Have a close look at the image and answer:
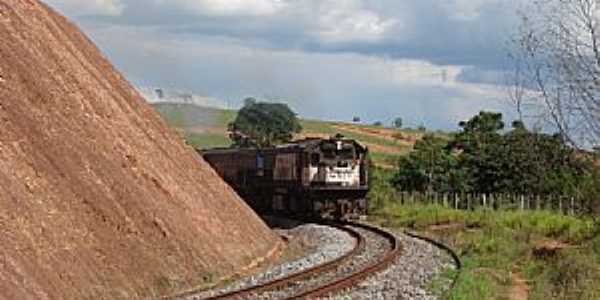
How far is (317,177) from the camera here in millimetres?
39969

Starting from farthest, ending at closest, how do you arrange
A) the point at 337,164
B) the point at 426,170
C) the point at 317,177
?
the point at 426,170 → the point at 337,164 → the point at 317,177

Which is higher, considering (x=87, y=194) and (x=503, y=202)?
(x=87, y=194)

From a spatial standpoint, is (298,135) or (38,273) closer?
(38,273)

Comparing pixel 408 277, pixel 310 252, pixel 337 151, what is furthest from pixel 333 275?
pixel 337 151

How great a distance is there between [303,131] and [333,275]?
92335 mm

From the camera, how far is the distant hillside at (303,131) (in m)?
102

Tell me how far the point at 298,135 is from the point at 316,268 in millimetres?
86293

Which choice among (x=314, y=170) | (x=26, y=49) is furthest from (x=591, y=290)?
(x=314, y=170)

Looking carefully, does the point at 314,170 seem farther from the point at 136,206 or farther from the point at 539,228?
the point at 136,206

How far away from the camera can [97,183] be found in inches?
835

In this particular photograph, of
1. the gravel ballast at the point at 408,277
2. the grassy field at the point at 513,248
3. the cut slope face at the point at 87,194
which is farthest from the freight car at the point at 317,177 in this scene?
the cut slope face at the point at 87,194

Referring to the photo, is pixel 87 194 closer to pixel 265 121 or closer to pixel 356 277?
pixel 356 277

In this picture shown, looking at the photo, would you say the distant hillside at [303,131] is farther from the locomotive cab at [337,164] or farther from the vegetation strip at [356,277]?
the vegetation strip at [356,277]

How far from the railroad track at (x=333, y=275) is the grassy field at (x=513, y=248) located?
2.02 m
